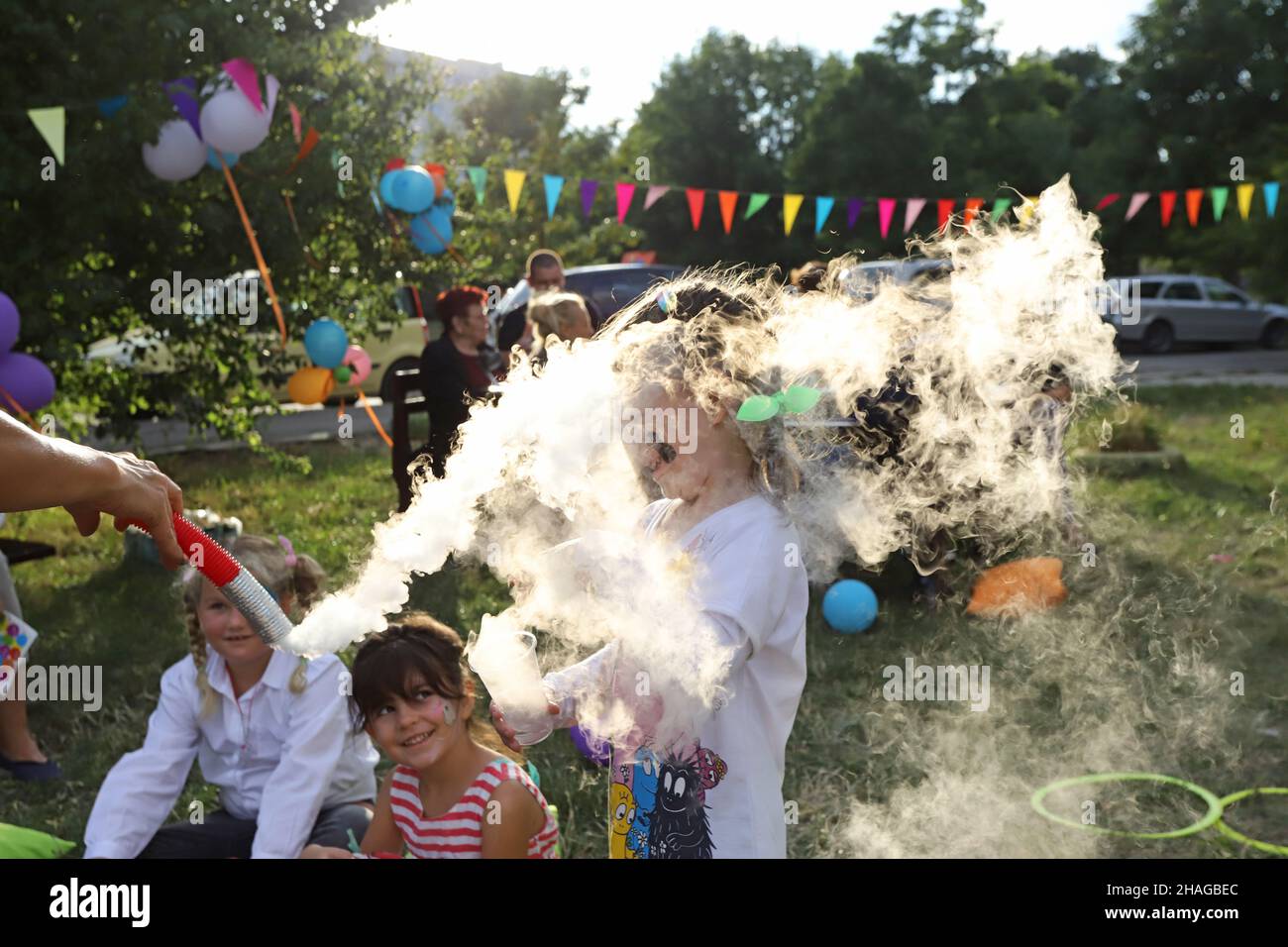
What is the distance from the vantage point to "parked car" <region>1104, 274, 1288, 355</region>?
23.0 m

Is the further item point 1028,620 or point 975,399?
point 1028,620

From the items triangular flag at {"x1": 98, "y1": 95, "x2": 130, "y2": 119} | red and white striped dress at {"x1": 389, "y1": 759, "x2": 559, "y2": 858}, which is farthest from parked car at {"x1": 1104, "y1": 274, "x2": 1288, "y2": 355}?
red and white striped dress at {"x1": 389, "y1": 759, "x2": 559, "y2": 858}

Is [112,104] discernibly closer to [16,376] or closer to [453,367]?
[16,376]

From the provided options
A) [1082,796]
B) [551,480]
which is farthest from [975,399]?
[1082,796]

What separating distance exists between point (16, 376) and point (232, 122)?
2.14 meters

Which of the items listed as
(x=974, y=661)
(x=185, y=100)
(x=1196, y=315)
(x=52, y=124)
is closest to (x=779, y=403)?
(x=974, y=661)

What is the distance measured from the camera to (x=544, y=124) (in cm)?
2873

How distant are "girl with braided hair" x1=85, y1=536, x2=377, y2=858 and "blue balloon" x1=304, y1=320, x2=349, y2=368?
5.59 m

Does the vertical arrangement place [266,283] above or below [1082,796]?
above

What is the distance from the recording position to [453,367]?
7508 millimetres

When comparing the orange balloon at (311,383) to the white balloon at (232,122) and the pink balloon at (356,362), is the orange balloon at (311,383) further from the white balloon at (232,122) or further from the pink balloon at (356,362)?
the white balloon at (232,122)

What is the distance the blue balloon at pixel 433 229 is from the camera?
32.4 ft

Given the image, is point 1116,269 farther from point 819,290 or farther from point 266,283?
point 819,290

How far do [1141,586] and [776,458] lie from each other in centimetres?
508
